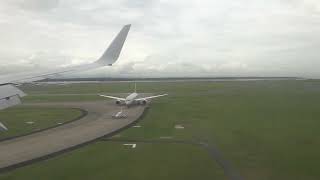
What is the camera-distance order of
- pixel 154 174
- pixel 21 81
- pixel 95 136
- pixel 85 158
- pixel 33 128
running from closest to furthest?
1. pixel 21 81
2. pixel 154 174
3. pixel 85 158
4. pixel 95 136
5. pixel 33 128

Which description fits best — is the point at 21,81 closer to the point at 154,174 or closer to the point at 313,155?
the point at 154,174

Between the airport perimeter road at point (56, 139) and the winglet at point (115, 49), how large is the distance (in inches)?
→ 413

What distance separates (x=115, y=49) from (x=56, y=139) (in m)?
16.5

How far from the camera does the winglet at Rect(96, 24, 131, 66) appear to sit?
19.4 m

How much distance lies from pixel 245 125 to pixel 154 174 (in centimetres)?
2140

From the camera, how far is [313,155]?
91.0 ft

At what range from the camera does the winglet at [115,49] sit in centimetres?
1940

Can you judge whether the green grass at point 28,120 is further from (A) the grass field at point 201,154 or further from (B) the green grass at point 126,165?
(B) the green grass at point 126,165

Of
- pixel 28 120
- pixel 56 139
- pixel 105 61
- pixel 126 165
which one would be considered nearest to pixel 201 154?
pixel 126 165

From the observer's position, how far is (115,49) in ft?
65.7

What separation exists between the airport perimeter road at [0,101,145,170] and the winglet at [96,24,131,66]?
10.5 meters

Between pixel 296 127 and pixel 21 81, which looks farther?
pixel 296 127

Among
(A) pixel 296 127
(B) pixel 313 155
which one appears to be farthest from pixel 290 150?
(A) pixel 296 127

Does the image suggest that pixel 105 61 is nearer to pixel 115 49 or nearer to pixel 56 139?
pixel 115 49
